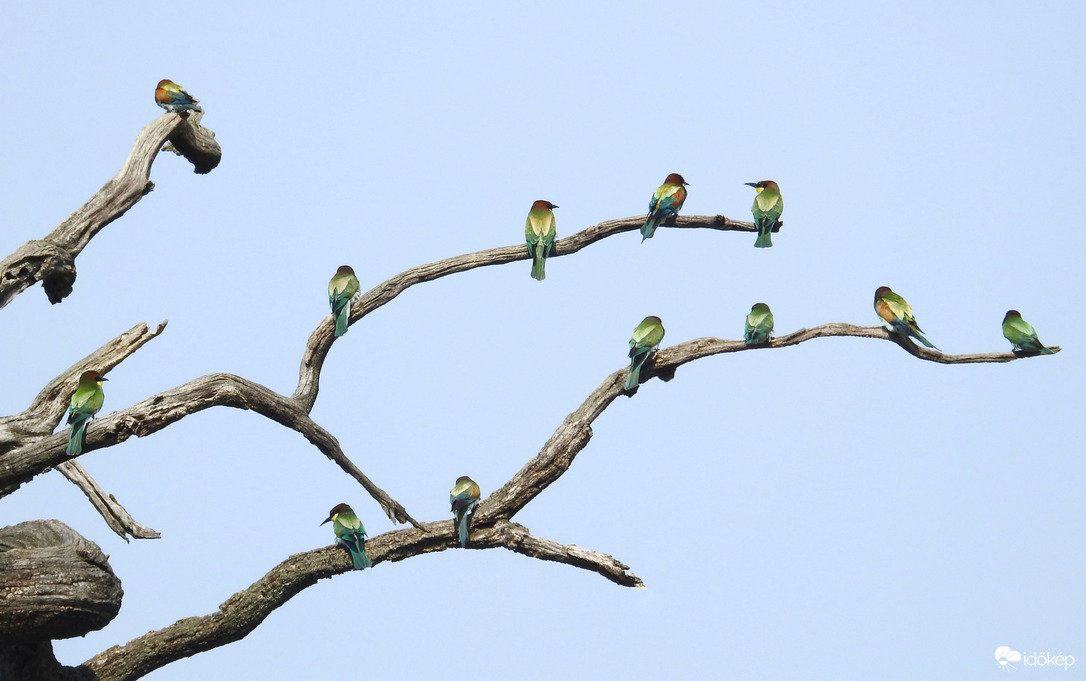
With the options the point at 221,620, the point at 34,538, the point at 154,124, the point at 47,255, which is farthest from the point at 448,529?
the point at 154,124

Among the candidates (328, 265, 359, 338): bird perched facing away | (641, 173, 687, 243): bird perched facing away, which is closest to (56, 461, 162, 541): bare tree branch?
(328, 265, 359, 338): bird perched facing away

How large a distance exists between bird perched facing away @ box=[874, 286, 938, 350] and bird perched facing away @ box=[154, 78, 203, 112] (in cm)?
471

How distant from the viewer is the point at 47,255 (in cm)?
583

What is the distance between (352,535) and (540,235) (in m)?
2.26

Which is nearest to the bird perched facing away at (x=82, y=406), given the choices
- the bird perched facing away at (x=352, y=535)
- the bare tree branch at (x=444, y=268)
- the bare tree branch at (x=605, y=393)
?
the bare tree branch at (x=444, y=268)

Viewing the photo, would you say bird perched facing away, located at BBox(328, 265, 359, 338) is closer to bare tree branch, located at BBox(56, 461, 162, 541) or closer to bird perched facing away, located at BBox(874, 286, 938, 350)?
bare tree branch, located at BBox(56, 461, 162, 541)

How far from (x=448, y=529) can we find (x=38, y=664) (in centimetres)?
215

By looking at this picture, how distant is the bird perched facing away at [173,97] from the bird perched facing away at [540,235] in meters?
2.37

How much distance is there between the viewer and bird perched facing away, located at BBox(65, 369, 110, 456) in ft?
17.0

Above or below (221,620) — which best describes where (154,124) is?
above

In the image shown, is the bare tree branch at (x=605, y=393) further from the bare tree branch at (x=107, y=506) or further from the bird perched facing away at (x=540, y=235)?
the bare tree branch at (x=107, y=506)

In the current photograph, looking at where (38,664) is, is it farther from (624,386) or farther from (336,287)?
(624,386)

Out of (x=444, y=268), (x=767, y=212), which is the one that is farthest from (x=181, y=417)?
(x=767, y=212)

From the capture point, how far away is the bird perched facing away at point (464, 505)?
582 centimetres
